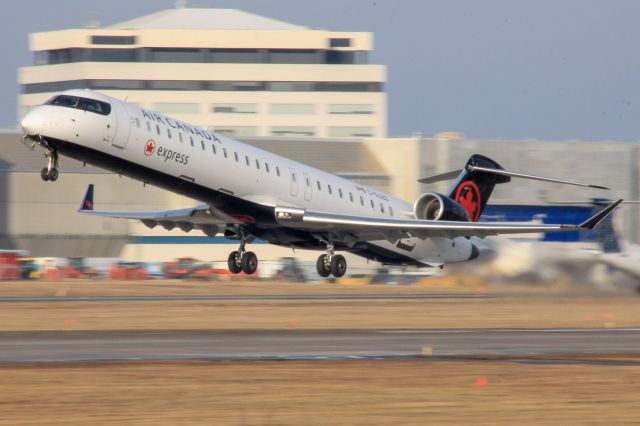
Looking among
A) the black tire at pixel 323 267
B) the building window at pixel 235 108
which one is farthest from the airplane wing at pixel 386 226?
the building window at pixel 235 108

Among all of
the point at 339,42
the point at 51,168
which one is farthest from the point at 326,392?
the point at 339,42

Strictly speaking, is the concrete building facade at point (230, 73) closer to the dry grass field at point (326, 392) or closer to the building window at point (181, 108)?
the building window at point (181, 108)

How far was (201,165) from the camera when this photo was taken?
29.2m

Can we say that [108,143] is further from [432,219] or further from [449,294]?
[449,294]

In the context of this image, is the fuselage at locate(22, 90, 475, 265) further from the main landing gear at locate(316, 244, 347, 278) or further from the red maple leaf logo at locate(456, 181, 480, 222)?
the red maple leaf logo at locate(456, 181, 480, 222)

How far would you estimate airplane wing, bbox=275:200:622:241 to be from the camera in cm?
3164

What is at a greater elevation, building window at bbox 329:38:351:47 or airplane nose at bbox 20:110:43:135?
building window at bbox 329:38:351:47

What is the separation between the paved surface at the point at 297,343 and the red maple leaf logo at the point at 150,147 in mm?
5412

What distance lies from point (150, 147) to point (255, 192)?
154 inches

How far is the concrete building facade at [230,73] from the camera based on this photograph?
350ft

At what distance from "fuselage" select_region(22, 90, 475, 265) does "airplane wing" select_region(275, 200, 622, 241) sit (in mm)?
530

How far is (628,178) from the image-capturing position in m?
66.9

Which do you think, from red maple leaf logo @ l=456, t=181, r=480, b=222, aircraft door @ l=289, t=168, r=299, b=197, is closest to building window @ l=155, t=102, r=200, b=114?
red maple leaf logo @ l=456, t=181, r=480, b=222

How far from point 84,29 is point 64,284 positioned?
69.9 m
